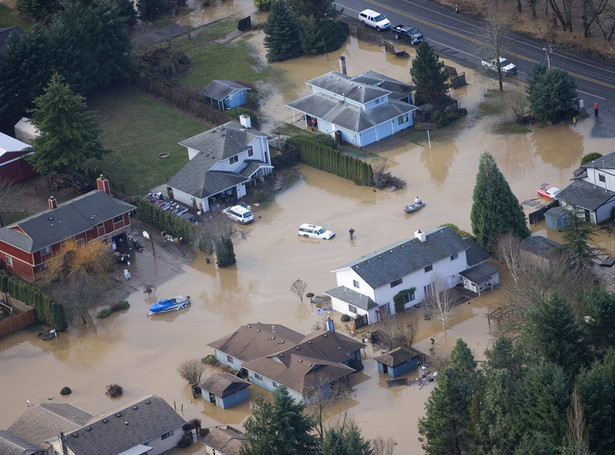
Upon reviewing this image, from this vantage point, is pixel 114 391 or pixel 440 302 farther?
pixel 440 302

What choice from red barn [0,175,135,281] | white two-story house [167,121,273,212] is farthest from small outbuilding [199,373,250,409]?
white two-story house [167,121,273,212]

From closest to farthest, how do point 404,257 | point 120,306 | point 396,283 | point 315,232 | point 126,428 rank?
point 126,428, point 396,283, point 404,257, point 120,306, point 315,232

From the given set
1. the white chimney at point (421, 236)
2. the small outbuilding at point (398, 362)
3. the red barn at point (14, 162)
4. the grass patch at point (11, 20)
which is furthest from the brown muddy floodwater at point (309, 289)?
the grass patch at point (11, 20)

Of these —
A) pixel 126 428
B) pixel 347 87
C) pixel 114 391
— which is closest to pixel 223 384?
pixel 126 428

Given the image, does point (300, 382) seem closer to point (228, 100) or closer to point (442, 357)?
point (442, 357)

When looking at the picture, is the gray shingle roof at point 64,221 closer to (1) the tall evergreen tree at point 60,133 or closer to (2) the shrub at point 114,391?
(1) the tall evergreen tree at point 60,133

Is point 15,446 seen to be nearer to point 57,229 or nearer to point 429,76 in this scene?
point 57,229
